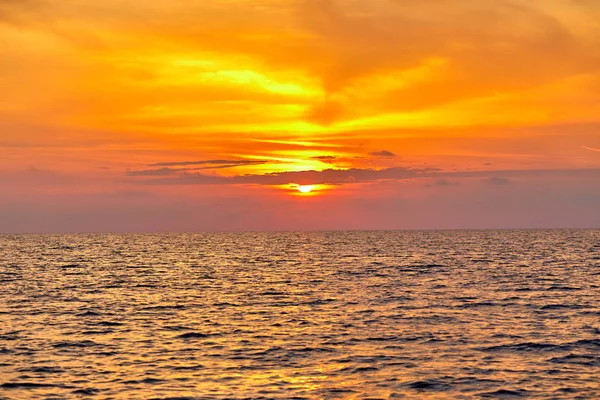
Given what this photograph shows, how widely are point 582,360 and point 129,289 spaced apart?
52.2 metres

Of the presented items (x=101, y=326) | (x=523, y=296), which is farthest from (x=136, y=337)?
(x=523, y=296)

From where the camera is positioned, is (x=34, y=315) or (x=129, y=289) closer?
(x=34, y=315)

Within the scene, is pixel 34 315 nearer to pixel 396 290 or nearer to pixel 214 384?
pixel 214 384

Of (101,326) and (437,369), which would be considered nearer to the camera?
(437,369)

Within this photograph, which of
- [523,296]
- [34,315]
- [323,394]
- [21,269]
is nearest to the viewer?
[323,394]

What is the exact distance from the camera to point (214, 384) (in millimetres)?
32125

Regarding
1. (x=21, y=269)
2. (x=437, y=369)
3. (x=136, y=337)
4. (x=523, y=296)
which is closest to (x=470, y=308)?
(x=523, y=296)

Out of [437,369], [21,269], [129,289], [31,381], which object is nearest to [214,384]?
[31,381]

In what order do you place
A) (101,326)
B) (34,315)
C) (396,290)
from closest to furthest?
(101,326) → (34,315) → (396,290)

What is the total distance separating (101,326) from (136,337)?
232 inches

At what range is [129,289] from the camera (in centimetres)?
7588

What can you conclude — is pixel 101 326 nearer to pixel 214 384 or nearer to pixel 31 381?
pixel 31 381

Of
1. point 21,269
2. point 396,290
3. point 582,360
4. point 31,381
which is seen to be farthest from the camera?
point 21,269

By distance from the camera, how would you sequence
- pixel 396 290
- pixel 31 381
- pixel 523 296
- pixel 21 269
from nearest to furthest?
1. pixel 31 381
2. pixel 523 296
3. pixel 396 290
4. pixel 21 269
